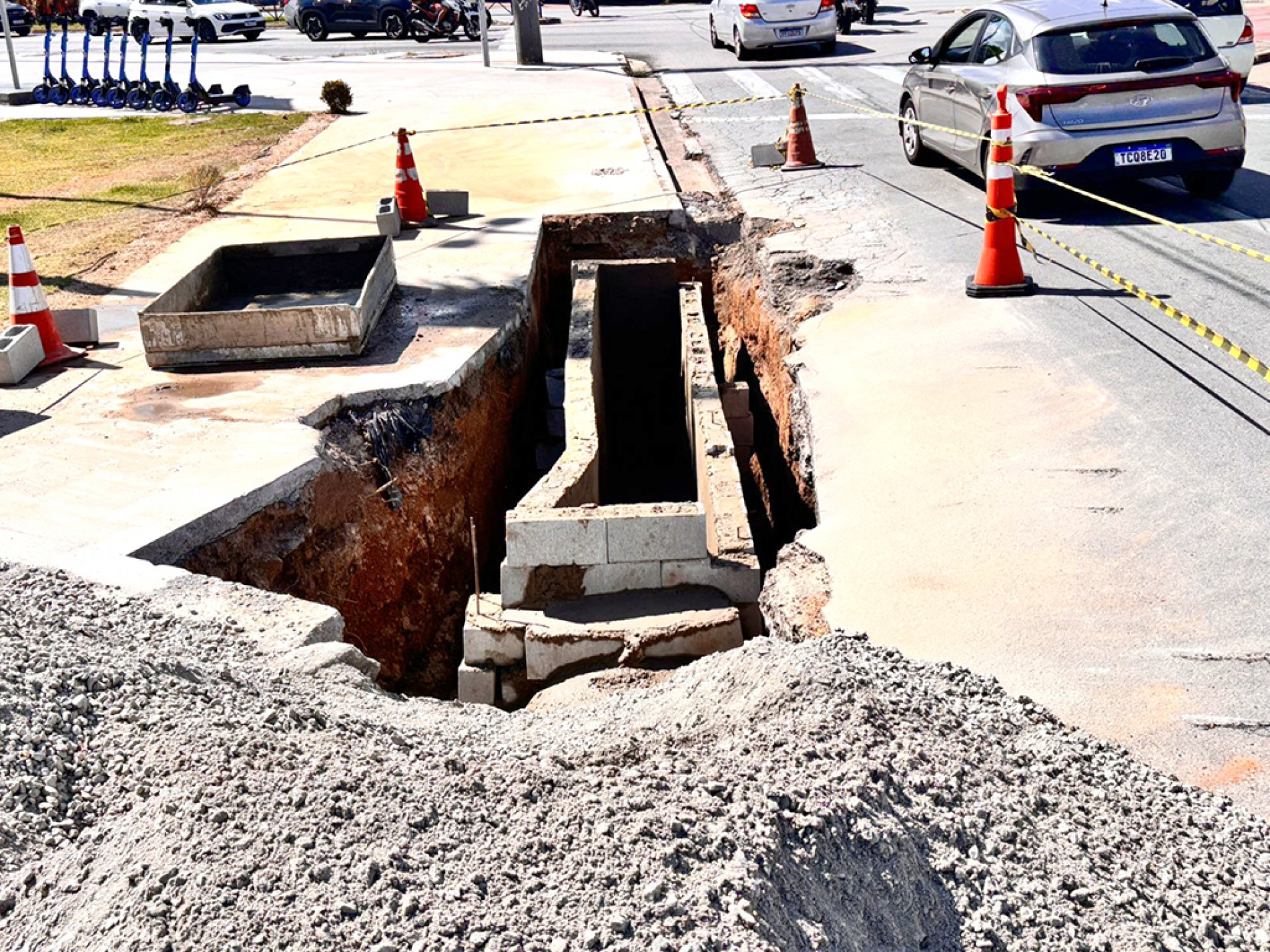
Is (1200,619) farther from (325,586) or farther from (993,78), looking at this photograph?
(993,78)

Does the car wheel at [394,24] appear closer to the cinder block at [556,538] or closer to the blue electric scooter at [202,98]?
the blue electric scooter at [202,98]

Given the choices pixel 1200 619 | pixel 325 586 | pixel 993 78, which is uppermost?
pixel 993 78

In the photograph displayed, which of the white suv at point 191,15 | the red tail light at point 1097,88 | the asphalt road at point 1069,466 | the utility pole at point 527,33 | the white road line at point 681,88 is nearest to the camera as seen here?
the asphalt road at point 1069,466

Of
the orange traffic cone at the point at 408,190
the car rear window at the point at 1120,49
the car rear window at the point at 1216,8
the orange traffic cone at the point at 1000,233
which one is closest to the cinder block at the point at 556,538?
the orange traffic cone at the point at 1000,233

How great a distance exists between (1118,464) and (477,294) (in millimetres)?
5471

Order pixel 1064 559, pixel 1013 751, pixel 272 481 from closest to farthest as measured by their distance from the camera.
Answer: pixel 1013 751 → pixel 1064 559 → pixel 272 481

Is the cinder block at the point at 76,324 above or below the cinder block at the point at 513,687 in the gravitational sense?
above

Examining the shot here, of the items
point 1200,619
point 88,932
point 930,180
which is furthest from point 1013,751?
point 930,180

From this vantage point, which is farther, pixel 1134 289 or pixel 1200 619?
pixel 1134 289

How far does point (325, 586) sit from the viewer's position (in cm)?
691

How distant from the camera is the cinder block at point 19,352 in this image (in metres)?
8.03

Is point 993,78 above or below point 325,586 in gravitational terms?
above

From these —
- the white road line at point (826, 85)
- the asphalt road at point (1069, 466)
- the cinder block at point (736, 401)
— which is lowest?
the cinder block at point (736, 401)

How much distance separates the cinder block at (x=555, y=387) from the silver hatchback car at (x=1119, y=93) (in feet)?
13.6
